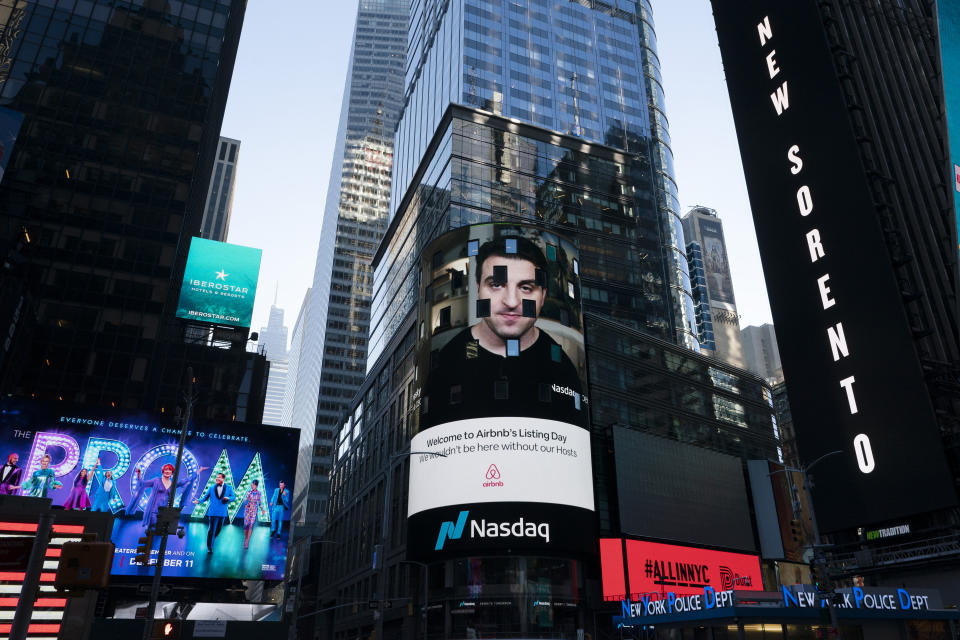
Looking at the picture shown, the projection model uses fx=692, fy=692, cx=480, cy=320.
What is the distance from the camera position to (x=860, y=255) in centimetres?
4938

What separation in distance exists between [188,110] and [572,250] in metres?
48.1

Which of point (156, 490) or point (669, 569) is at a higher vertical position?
point (156, 490)

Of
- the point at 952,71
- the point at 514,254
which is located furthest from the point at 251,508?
the point at 952,71

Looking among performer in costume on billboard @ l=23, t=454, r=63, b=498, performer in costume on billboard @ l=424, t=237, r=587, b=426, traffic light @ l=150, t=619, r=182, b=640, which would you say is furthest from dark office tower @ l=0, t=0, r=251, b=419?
traffic light @ l=150, t=619, r=182, b=640

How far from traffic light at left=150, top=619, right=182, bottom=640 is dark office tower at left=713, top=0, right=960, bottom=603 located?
35.8m

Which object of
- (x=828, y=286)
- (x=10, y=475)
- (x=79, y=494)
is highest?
(x=828, y=286)

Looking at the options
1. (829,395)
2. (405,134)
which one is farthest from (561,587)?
(405,134)

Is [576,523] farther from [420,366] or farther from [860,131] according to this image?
→ [860,131]

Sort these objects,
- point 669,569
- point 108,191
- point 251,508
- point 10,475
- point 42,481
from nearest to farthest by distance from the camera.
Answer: point 10,475 < point 42,481 < point 251,508 < point 669,569 < point 108,191

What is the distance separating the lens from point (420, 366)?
6462cm

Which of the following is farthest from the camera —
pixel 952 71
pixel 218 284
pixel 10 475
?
pixel 218 284

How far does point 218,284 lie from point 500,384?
31.2 metres

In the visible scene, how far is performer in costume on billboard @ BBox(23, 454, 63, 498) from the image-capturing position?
154 ft

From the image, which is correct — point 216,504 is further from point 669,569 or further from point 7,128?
point 669,569
